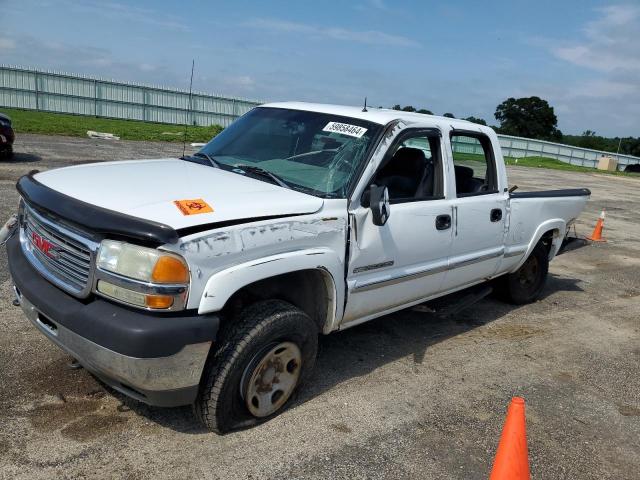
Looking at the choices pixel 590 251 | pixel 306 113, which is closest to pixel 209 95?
pixel 590 251

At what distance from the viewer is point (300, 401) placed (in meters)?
3.64

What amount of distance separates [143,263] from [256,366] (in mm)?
876

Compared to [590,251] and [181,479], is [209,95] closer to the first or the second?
[590,251]

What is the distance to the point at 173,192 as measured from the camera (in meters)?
3.13

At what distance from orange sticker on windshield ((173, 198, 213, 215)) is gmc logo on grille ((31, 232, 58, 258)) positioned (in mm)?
760

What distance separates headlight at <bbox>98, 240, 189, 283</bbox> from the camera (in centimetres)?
269

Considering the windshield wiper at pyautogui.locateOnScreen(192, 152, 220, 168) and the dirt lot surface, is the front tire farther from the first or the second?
the windshield wiper at pyautogui.locateOnScreen(192, 152, 220, 168)

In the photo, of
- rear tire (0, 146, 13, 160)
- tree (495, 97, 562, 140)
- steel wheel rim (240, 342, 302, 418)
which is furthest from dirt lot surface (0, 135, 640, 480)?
tree (495, 97, 562, 140)

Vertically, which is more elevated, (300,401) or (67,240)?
(67,240)

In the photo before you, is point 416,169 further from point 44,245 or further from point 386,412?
point 44,245

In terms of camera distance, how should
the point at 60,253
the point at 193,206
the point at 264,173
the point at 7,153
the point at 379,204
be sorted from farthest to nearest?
the point at 7,153
the point at 264,173
the point at 379,204
the point at 60,253
the point at 193,206

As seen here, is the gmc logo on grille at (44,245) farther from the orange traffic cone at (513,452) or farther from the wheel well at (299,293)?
the orange traffic cone at (513,452)

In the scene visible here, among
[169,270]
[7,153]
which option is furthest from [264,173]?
[7,153]

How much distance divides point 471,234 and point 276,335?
2101 millimetres
